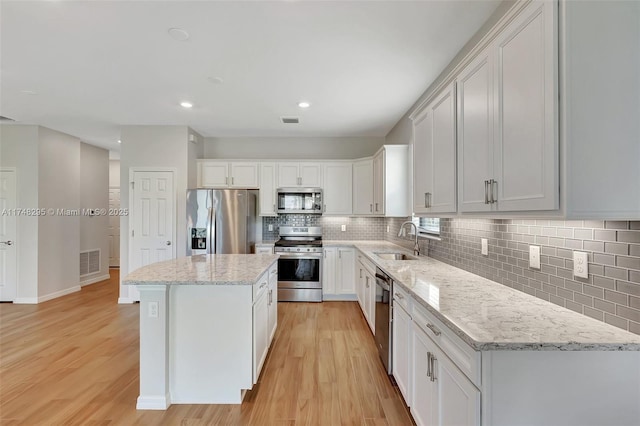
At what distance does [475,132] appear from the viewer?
1676mm

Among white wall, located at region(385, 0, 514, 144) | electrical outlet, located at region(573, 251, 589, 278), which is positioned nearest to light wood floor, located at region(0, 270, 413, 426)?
electrical outlet, located at region(573, 251, 589, 278)

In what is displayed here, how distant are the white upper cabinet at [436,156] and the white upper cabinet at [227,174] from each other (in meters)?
2.97

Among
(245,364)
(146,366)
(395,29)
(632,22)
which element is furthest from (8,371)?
(632,22)

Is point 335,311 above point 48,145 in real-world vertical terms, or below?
below

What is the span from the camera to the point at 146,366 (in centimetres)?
207

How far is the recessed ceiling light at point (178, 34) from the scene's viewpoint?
2.16 metres

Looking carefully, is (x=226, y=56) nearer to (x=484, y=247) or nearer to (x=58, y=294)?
(x=484, y=247)

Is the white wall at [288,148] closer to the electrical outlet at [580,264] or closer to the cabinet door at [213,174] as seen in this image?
the cabinet door at [213,174]

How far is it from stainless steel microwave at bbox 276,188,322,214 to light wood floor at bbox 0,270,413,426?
5.49ft

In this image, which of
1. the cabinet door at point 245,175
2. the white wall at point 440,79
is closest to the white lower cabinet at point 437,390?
the white wall at point 440,79

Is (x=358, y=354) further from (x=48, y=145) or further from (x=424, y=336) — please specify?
(x=48, y=145)

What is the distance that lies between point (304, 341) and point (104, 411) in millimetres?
1765

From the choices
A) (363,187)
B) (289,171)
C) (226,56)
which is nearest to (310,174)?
(289,171)

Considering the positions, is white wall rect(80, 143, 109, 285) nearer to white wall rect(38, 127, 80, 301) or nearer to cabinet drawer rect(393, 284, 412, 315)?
white wall rect(38, 127, 80, 301)
